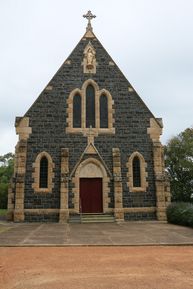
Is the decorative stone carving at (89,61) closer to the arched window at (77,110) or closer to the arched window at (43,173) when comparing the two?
the arched window at (77,110)

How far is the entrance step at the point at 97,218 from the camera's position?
18.0 m

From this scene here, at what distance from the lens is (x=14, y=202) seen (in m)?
18.4

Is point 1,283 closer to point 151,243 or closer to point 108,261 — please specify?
point 108,261

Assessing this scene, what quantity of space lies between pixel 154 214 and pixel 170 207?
107cm

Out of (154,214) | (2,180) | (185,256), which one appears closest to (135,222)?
(154,214)

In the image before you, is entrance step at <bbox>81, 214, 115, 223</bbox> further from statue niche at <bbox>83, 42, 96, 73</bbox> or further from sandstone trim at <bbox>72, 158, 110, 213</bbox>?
statue niche at <bbox>83, 42, 96, 73</bbox>

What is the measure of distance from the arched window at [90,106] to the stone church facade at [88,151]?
64 millimetres

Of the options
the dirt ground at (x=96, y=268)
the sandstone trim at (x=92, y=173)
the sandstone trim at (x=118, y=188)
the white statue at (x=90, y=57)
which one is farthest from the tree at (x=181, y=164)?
the dirt ground at (x=96, y=268)

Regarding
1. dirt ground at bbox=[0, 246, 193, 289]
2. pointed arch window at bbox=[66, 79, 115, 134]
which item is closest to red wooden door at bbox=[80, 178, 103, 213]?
pointed arch window at bbox=[66, 79, 115, 134]

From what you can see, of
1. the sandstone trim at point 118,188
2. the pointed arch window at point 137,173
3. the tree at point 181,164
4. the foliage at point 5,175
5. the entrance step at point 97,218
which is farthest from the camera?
the foliage at point 5,175

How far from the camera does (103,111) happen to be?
20.4 meters

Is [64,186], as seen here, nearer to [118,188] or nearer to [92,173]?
[92,173]

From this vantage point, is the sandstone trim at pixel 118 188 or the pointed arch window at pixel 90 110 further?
the pointed arch window at pixel 90 110

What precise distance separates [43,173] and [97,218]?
423cm
